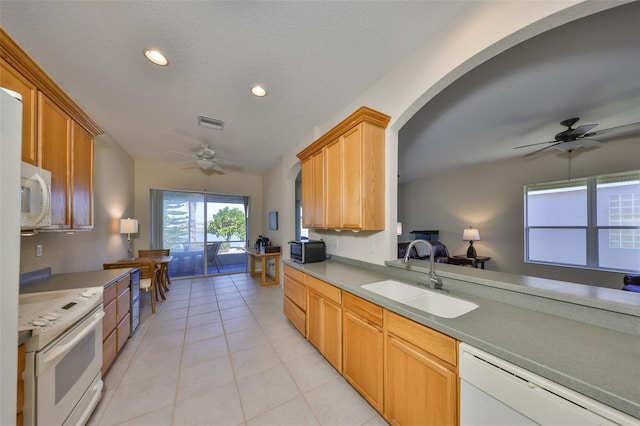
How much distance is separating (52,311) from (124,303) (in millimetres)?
1299

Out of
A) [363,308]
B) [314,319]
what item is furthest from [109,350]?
[363,308]

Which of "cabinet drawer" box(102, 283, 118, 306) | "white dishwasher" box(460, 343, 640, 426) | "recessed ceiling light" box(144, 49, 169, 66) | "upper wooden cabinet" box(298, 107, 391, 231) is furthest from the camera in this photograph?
"upper wooden cabinet" box(298, 107, 391, 231)

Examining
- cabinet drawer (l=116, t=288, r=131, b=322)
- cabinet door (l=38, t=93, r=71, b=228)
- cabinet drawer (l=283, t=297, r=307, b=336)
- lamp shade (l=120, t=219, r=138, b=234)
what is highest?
cabinet door (l=38, t=93, r=71, b=228)

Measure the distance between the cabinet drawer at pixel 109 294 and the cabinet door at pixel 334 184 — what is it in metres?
2.25

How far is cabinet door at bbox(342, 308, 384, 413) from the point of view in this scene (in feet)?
4.97

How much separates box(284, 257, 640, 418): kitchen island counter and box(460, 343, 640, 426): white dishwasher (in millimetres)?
32

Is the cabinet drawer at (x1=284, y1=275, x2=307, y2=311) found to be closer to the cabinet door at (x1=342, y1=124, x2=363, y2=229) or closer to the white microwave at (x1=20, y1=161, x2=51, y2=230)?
the cabinet door at (x1=342, y1=124, x2=363, y2=229)

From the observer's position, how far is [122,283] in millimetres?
2371

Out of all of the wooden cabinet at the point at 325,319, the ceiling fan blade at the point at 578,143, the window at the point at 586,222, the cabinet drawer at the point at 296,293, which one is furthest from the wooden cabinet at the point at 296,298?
the window at the point at 586,222

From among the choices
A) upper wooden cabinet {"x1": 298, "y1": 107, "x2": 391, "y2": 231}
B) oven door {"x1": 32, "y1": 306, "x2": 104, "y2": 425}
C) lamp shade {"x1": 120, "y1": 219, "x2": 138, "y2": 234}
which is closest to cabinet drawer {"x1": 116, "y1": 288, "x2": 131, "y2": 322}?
oven door {"x1": 32, "y1": 306, "x2": 104, "y2": 425}

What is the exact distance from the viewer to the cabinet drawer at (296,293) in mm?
2520

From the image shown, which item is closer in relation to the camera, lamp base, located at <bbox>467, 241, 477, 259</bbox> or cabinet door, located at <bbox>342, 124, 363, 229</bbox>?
cabinet door, located at <bbox>342, 124, 363, 229</bbox>

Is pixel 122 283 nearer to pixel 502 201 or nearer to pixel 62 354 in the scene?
pixel 62 354

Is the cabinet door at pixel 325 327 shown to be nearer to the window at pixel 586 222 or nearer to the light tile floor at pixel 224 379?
the light tile floor at pixel 224 379
